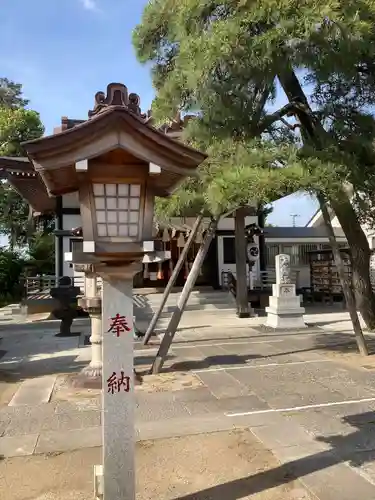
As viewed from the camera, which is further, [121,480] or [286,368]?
[286,368]

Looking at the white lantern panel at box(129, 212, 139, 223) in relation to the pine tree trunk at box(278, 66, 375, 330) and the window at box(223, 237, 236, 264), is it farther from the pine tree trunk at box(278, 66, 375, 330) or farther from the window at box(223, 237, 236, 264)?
the window at box(223, 237, 236, 264)

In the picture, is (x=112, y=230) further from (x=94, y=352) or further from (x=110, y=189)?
(x=94, y=352)

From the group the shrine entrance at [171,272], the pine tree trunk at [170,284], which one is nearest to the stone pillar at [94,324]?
the pine tree trunk at [170,284]

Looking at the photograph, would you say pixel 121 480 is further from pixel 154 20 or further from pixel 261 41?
pixel 154 20

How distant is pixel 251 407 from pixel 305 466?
176cm

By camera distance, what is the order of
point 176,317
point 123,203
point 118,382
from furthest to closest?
point 176,317 < point 123,203 < point 118,382

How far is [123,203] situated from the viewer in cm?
358

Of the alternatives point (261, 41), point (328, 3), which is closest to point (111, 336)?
point (261, 41)

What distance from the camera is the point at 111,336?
348 centimetres

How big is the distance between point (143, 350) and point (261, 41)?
21.0 feet

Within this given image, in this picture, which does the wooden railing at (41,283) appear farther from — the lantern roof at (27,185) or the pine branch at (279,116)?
the pine branch at (279,116)

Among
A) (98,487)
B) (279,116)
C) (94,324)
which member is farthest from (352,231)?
(98,487)

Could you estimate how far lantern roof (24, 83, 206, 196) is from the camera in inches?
126

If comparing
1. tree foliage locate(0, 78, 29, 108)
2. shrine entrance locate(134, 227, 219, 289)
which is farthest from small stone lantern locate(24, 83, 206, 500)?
tree foliage locate(0, 78, 29, 108)
